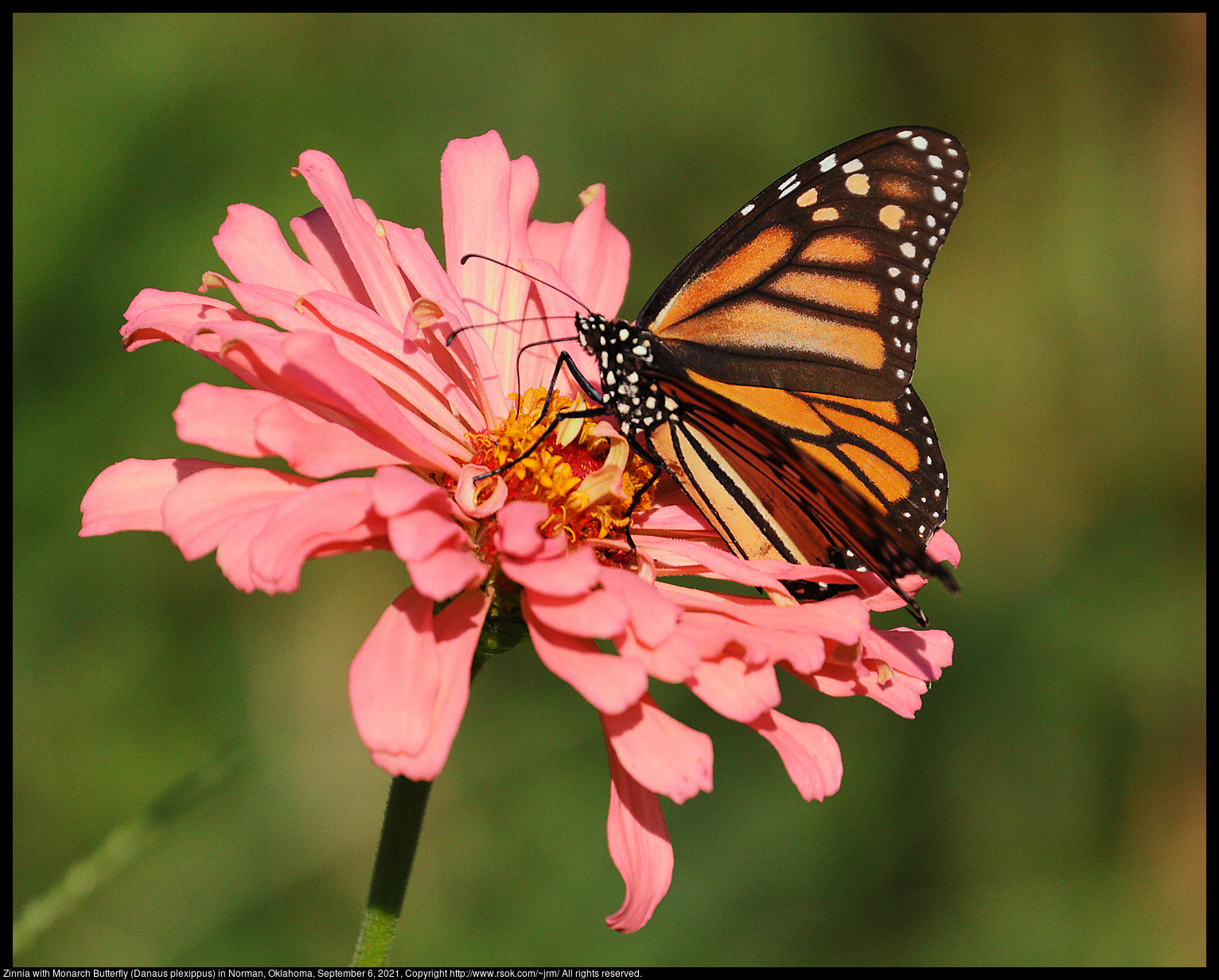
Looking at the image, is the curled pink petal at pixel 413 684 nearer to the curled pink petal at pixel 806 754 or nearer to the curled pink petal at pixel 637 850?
the curled pink petal at pixel 637 850

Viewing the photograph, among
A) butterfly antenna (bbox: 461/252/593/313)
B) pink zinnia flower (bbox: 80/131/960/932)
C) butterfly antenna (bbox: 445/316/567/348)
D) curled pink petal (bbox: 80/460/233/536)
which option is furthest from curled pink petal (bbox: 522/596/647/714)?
butterfly antenna (bbox: 461/252/593/313)

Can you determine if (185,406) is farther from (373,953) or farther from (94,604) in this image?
(94,604)

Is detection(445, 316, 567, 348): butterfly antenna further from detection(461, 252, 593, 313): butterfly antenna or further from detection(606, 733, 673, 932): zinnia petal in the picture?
detection(606, 733, 673, 932): zinnia petal

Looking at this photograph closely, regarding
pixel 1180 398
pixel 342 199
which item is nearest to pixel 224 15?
pixel 342 199

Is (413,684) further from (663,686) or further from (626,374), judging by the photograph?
(663,686)

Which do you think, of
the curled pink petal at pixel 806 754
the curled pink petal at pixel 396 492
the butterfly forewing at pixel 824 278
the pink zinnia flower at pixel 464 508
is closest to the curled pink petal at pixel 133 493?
the pink zinnia flower at pixel 464 508

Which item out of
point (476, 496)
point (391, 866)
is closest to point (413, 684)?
point (391, 866)
